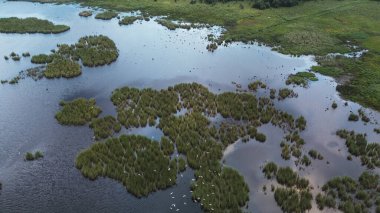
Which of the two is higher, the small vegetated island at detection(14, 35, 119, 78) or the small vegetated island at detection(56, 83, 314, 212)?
the small vegetated island at detection(14, 35, 119, 78)

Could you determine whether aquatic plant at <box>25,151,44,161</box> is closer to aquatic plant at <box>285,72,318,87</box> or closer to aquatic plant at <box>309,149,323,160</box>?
aquatic plant at <box>309,149,323,160</box>

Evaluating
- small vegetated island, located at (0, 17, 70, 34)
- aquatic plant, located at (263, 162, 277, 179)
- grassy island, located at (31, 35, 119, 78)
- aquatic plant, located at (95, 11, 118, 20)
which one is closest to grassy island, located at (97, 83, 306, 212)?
aquatic plant, located at (263, 162, 277, 179)

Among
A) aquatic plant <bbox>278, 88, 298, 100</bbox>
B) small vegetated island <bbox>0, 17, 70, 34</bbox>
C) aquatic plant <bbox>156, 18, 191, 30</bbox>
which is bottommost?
aquatic plant <bbox>278, 88, 298, 100</bbox>

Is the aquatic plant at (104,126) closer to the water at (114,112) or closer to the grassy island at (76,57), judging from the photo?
the water at (114,112)

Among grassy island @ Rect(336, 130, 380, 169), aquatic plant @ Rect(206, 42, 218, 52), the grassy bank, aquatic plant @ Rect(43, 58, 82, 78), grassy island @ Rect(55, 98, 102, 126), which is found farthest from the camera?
aquatic plant @ Rect(206, 42, 218, 52)

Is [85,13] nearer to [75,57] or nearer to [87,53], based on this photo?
[87,53]

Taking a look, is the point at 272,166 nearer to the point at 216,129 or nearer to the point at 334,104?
the point at 216,129

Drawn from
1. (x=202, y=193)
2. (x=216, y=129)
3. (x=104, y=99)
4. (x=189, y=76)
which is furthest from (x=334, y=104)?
(x=104, y=99)

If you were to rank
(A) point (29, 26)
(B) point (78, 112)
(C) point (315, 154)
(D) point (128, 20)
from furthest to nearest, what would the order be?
1. (D) point (128, 20)
2. (A) point (29, 26)
3. (B) point (78, 112)
4. (C) point (315, 154)

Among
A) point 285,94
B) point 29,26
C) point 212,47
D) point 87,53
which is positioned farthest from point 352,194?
point 29,26
